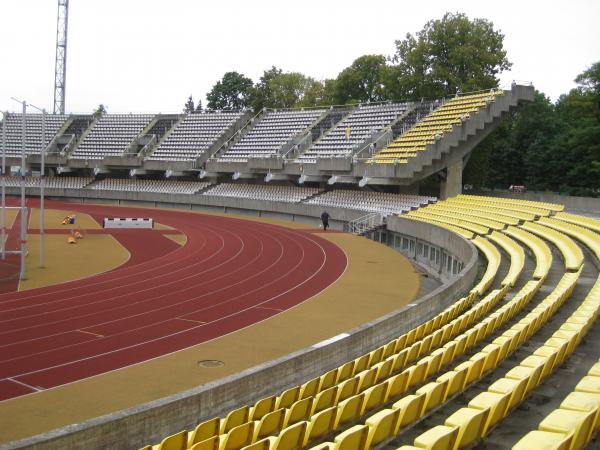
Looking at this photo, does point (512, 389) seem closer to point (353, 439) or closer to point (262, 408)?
point (353, 439)

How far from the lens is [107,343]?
1429 centimetres

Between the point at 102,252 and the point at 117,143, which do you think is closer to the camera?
the point at 102,252

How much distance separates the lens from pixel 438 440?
17.4 feet

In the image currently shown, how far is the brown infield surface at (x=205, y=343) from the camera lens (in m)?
10.5

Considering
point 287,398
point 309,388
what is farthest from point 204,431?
point 309,388

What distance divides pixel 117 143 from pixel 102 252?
3541 cm

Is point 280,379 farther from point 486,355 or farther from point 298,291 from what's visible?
point 298,291

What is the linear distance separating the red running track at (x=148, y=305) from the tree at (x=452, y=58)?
71.2 ft

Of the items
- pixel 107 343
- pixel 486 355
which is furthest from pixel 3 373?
pixel 486 355

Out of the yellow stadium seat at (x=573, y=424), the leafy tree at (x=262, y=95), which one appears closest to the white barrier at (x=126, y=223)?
the yellow stadium seat at (x=573, y=424)

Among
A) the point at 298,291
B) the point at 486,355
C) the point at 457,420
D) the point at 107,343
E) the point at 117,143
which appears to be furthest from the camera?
the point at 117,143

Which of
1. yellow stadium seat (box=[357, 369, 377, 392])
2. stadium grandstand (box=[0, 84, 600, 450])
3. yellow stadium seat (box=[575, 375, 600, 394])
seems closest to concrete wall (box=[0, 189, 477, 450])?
stadium grandstand (box=[0, 84, 600, 450])

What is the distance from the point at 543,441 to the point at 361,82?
2390 inches

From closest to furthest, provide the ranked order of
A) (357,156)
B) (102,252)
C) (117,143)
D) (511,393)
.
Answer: (511,393)
(102,252)
(357,156)
(117,143)
